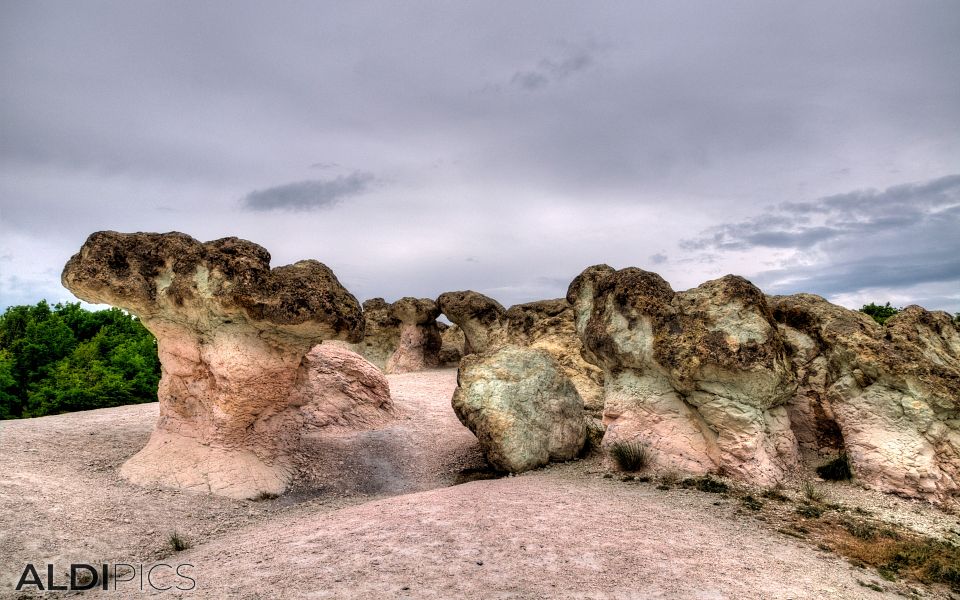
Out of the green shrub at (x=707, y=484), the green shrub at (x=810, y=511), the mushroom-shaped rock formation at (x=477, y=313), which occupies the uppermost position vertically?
the mushroom-shaped rock formation at (x=477, y=313)

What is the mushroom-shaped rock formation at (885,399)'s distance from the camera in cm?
920

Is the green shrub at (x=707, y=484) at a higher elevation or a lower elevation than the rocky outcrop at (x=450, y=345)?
lower

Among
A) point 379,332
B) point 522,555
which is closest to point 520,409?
point 522,555

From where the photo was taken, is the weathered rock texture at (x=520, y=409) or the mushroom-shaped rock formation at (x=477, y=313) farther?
the mushroom-shaped rock formation at (x=477, y=313)

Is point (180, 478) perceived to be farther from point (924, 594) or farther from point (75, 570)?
point (924, 594)

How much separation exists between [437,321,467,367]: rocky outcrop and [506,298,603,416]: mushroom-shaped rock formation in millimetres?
5439

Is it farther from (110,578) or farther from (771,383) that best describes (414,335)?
(110,578)

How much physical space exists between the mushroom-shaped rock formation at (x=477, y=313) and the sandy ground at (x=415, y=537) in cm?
Answer: 1385

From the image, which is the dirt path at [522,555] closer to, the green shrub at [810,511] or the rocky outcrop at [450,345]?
the green shrub at [810,511]

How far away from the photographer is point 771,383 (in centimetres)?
939

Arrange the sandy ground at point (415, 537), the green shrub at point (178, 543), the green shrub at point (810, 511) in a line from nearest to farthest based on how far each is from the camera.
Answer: the sandy ground at point (415, 537)
the green shrub at point (178, 543)
the green shrub at point (810, 511)

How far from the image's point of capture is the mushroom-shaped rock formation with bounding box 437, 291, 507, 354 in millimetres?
24969

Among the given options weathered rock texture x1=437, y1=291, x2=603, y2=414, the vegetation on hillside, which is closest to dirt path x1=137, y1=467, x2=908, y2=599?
weathered rock texture x1=437, y1=291, x2=603, y2=414

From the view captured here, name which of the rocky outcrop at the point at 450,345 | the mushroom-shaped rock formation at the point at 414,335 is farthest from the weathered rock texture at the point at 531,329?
the mushroom-shaped rock formation at the point at 414,335
